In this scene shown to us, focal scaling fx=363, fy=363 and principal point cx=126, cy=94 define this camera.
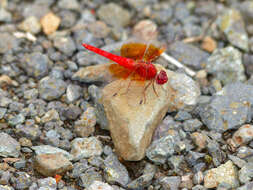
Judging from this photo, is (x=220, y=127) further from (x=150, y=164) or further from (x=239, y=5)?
(x=239, y=5)

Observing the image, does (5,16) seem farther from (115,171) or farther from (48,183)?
(115,171)

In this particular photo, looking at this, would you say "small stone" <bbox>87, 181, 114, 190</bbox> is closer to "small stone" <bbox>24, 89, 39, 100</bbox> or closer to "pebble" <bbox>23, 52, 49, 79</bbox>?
"small stone" <bbox>24, 89, 39, 100</bbox>

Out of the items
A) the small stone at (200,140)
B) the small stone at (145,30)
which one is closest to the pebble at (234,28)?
the small stone at (145,30)

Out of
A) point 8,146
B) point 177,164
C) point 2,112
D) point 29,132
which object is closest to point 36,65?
point 2,112

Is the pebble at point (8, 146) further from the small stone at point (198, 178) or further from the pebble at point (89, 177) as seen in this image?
the small stone at point (198, 178)

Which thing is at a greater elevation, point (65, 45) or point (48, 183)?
point (65, 45)

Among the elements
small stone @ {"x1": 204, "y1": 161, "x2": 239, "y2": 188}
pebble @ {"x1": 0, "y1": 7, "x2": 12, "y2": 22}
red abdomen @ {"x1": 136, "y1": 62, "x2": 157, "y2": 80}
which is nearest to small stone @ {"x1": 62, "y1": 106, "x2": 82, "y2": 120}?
red abdomen @ {"x1": 136, "y1": 62, "x2": 157, "y2": 80}
